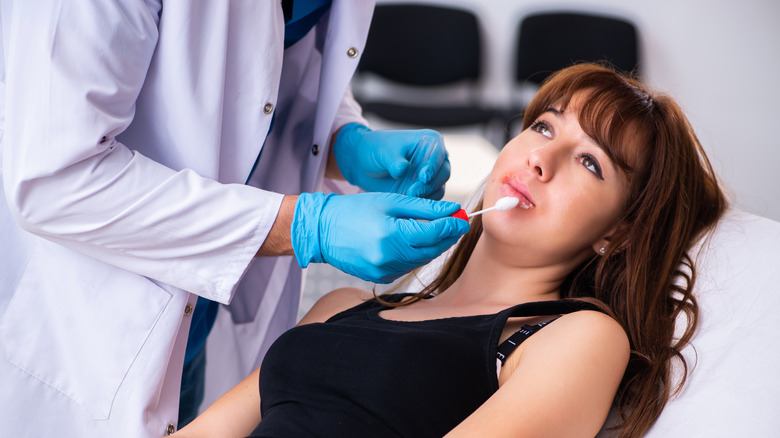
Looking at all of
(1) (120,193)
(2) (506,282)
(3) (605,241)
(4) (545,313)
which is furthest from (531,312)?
(1) (120,193)

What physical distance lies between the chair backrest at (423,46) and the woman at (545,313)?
279 centimetres

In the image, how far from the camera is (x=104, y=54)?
103 cm

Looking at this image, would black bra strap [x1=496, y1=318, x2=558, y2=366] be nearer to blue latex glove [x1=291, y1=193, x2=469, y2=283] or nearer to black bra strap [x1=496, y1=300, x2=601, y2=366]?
black bra strap [x1=496, y1=300, x2=601, y2=366]

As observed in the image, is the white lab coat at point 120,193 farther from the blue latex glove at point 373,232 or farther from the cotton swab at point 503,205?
the cotton swab at point 503,205

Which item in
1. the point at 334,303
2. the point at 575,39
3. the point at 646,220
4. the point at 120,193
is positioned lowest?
the point at 575,39

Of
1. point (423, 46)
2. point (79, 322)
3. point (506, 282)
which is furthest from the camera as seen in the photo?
point (423, 46)

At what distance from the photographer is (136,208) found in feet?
3.56

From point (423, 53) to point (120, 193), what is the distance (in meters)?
3.31

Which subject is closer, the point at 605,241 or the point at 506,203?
the point at 506,203

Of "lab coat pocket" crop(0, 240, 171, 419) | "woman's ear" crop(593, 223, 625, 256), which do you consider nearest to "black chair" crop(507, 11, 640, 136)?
"woman's ear" crop(593, 223, 625, 256)

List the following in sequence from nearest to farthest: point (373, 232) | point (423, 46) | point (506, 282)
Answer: point (373, 232) → point (506, 282) → point (423, 46)

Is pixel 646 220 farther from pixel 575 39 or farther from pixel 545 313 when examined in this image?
pixel 575 39

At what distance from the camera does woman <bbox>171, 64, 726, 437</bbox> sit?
3.41 ft

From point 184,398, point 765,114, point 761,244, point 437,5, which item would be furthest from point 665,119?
point 765,114
